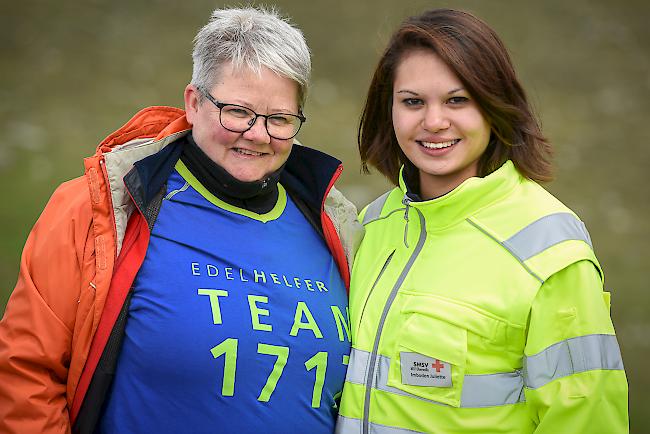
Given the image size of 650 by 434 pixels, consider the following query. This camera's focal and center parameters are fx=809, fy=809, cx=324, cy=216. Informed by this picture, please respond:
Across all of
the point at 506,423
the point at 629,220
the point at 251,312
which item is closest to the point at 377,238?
the point at 251,312

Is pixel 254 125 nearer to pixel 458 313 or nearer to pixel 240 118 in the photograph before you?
pixel 240 118

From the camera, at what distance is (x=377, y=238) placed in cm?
284

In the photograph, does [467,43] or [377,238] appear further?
[377,238]

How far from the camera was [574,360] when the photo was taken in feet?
7.28

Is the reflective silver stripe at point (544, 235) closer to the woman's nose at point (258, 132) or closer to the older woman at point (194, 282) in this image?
the older woman at point (194, 282)

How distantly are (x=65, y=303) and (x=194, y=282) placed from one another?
1.24 ft

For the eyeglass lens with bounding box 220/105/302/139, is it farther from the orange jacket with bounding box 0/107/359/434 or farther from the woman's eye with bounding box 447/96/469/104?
the woman's eye with bounding box 447/96/469/104

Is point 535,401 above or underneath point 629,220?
underneath

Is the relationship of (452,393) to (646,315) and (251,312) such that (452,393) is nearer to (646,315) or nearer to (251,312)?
(251,312)

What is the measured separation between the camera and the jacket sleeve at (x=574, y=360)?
221 centimetres

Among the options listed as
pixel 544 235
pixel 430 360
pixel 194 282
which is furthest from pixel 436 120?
pixel 194 282

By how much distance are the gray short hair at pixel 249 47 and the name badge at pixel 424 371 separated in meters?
0.96

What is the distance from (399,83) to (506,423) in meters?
1.12

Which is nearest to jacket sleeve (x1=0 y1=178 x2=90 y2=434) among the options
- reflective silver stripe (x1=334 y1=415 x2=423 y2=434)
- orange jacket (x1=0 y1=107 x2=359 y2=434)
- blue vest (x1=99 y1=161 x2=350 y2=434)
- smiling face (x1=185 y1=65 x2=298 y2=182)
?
orange jacket (x1=0 y1=107 x2=359 y2=434)
